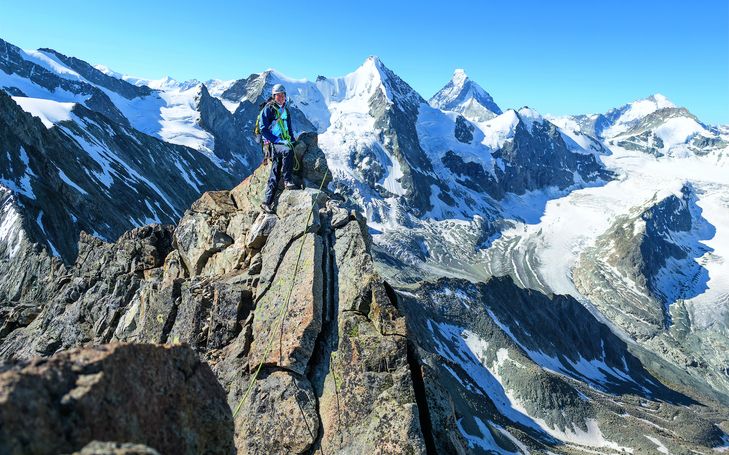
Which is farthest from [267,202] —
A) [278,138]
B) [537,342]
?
[537,342]

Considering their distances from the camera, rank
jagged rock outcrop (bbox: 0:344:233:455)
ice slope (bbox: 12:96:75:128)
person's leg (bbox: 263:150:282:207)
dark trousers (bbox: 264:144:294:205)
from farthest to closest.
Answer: ice slope (bbox: 12:96:75:128), dark trousers (bbox: 264:144:294:205), person's leg (bbox: 263:150:282:207), jagged rock outcrop (bbox: 0:344:233:455)

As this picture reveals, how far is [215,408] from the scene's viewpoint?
28.4ft

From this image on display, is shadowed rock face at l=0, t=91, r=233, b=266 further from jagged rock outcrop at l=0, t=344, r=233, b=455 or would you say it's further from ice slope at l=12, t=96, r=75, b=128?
jagged rock outcrop at l=0, t=344, r=233, b=455

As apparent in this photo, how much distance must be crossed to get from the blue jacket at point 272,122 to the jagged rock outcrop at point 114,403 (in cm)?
1230

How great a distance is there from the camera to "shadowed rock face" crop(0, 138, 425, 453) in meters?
11.8

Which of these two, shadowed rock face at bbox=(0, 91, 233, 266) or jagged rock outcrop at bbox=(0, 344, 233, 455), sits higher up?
shadowed rock face at bbox=(0, 91, 233, 266)

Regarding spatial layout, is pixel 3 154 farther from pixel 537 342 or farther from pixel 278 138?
pixel 537 342

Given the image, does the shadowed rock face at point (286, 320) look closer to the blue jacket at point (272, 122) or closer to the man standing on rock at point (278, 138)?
the man standing on rock at point (278, 138)

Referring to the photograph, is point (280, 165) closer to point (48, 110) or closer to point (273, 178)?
point (273, 178)

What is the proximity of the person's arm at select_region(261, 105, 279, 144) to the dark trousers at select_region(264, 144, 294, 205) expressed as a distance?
407 millimetres

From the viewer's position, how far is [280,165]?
1914cm

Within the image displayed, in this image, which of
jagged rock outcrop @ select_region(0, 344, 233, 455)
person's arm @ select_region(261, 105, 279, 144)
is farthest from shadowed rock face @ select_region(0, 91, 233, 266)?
jagged rock outcrop @ select_region(0, 344, 233, 455)

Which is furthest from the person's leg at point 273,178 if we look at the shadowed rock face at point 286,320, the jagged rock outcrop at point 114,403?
the jagged rock outcrop at point 114,403

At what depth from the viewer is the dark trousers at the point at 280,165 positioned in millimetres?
18812
